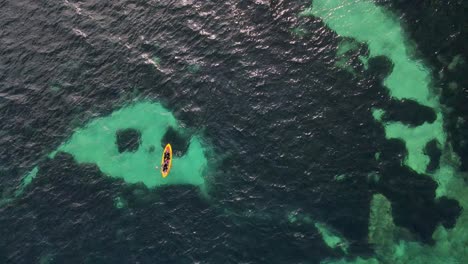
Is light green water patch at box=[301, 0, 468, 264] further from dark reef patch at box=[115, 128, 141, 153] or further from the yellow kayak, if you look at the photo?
dark reef patch at box=[115, 128, 141, 153]

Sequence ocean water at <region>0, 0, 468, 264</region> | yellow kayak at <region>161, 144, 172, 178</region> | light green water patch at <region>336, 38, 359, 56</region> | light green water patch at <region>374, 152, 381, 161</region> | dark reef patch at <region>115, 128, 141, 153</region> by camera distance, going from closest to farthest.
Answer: ocean water at <region>0, 0, 468, 264</region> → light green water patch at <region>374, 152, 381, 161</region> → light green water patch at <region>336, 38, 359, 56</region> → yellow kayak at <region>161, 144, 172, 178</region> → dark reef patch at <region>115, 128, 141, 153</region>

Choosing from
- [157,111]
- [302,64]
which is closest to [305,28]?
[302,64]

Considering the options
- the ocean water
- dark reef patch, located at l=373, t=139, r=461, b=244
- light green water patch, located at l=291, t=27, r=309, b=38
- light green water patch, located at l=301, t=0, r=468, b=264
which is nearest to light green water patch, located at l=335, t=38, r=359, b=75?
the ocean water

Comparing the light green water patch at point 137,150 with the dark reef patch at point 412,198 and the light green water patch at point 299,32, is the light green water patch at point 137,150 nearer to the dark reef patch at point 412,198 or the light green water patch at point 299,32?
the light green water patch at point 299,32

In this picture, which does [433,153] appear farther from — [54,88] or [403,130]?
[54,88]

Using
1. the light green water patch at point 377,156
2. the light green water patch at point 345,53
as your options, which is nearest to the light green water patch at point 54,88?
the light green water patch at point 345,53
